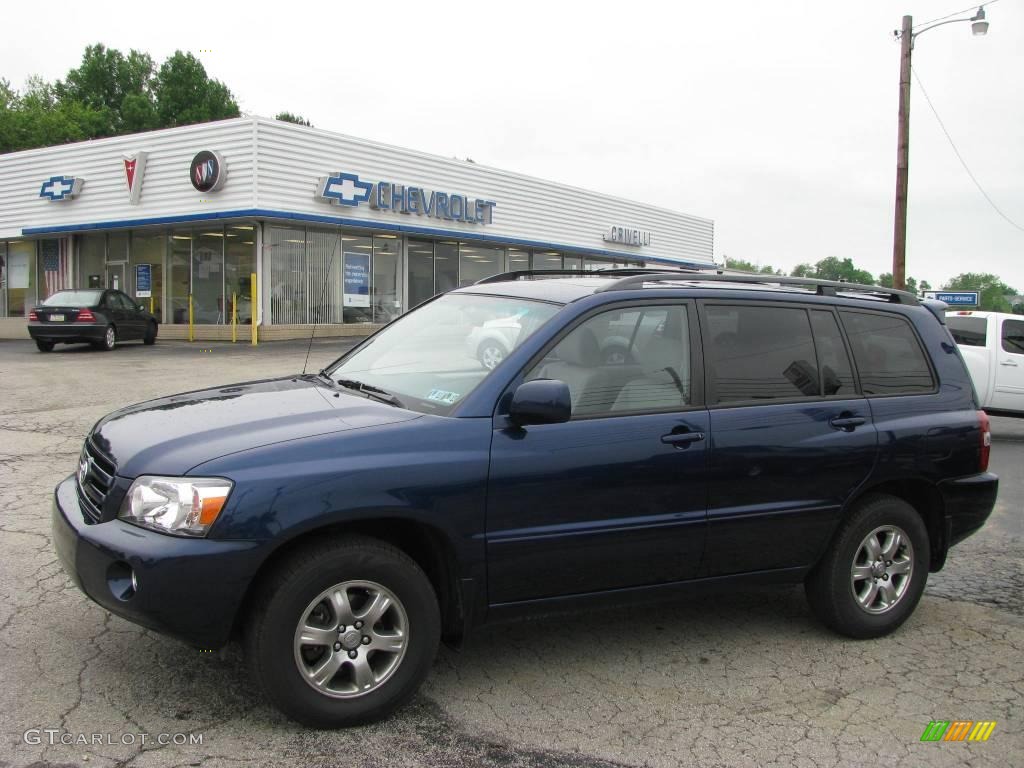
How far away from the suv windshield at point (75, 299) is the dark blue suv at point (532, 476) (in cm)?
1772

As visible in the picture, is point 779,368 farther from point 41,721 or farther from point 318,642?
point 41,721

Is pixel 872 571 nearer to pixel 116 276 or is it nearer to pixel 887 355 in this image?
pixel 887 355

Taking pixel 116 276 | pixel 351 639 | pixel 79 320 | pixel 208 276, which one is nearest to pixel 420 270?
pixel 208 276

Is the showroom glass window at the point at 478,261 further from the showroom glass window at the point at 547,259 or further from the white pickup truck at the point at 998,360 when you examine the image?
the white pickup truck at the point at 998,360

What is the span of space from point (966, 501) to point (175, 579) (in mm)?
3973

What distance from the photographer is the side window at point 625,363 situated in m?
3.77

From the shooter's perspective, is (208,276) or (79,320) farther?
(208,276)

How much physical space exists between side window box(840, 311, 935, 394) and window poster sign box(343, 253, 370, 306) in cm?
2216

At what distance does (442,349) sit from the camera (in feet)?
13.7

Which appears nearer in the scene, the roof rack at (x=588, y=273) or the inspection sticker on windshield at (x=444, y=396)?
the inspection sticker on windshield at (x=444, y=396)

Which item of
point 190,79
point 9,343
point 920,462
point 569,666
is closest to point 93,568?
point 569,666

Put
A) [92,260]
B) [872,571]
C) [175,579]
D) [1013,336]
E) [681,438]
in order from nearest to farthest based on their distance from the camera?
1. [175,579]
2. [681,438]
3. [872,571]
4. [1013,336]
5. [92,260]

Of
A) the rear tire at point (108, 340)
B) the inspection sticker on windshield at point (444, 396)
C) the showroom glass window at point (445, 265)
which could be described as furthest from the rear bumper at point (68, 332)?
the inspection sticker on windshield at point (444, 396)

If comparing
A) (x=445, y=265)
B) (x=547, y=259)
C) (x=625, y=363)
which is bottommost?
(x=625, y=363)
